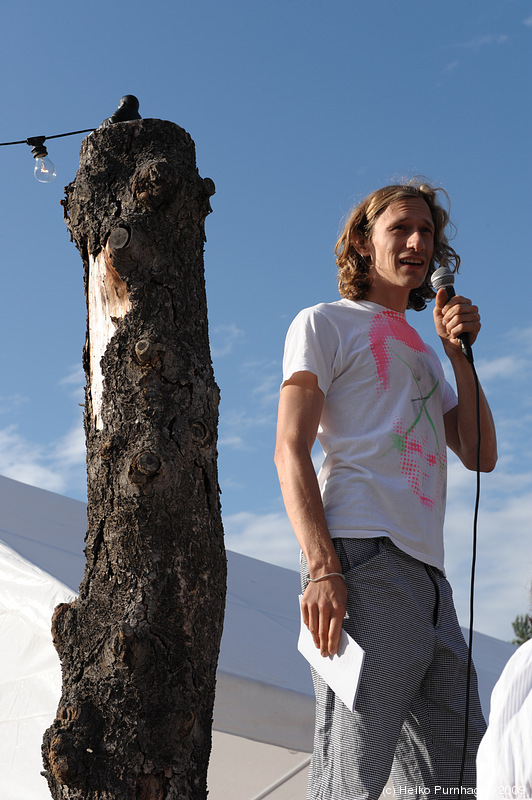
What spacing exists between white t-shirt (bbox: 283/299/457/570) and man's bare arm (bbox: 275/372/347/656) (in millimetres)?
52

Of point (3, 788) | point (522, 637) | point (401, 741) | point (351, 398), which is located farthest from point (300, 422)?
point (522, 637)

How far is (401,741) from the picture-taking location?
170 centimetres

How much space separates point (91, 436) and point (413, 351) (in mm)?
762

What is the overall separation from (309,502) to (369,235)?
0.79 metres

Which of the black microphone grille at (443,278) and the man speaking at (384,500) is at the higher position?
the black microphone grille at (443,278)

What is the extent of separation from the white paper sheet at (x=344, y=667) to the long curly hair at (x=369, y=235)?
887 mm

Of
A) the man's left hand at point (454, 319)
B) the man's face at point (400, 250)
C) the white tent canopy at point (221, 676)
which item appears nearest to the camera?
the man's left hand at point (454, 319)

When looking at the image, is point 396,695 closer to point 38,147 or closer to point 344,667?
point 344,667

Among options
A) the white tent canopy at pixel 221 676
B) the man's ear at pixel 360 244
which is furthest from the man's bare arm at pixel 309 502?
the white tent canopy at pixel 221 676

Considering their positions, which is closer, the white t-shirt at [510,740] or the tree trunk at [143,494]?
the white t-shirt at [510,740]

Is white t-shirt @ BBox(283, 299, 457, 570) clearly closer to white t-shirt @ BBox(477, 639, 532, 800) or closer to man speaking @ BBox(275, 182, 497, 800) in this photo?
man speaking @ BBox(275, 182, 497, 800)

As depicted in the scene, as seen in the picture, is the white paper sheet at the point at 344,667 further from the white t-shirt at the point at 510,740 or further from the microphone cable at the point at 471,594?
the white t-shirt at the point at 510,740

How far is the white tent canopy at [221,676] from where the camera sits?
2.48 meters

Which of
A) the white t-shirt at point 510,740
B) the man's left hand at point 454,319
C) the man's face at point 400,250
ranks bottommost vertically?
the white t-shirt at point 510,740
